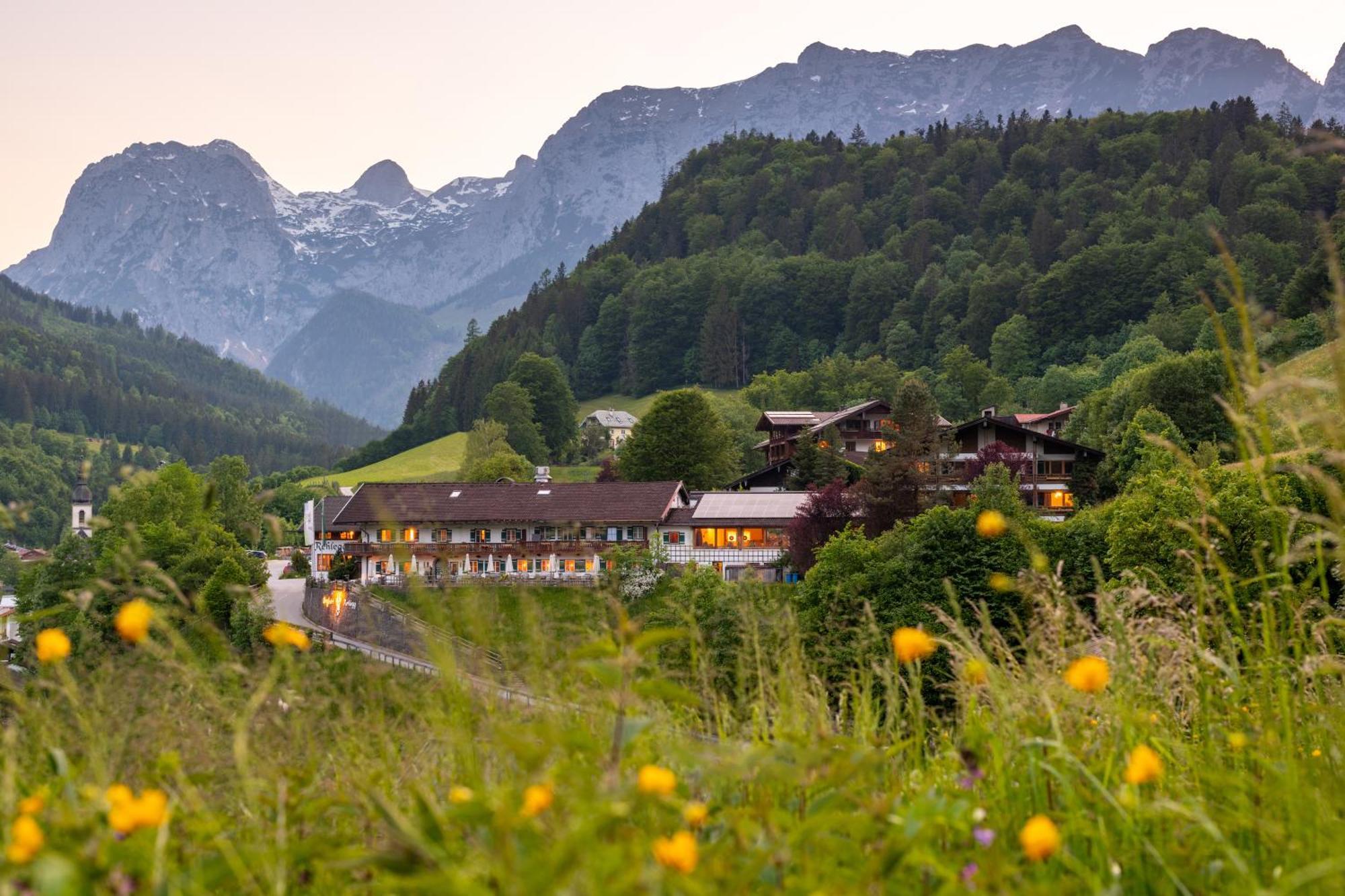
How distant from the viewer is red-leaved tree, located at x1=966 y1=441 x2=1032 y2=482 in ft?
147

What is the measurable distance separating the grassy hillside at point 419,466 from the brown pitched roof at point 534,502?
38149 mm

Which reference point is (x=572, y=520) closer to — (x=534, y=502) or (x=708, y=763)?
(x=534, y=502)

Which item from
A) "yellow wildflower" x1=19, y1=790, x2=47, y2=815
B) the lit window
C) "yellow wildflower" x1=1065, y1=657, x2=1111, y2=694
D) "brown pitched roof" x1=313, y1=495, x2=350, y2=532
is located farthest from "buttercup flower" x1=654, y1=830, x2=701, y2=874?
"brown pitched roof" x1=313, y1=495, x2=350, y2=532

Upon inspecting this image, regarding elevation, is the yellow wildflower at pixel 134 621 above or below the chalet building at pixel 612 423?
below

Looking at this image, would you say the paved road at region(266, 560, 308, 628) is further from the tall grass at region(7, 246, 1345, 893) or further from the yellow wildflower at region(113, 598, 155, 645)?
the yellow wildflower at region(113, 598, 155, 645)

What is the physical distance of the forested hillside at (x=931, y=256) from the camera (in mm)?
99375

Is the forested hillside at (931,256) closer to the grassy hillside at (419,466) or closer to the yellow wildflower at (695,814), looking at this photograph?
the grassy hillside at (419,466)

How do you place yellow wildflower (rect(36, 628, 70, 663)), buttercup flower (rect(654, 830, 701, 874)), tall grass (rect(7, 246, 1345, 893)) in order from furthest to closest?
yellow wildflower (rect(36, 628, 70, 663)) → tall grass (rect(7, 246, 1345, 893)) → buttercup flower (rect(654, 830, 701, 874))

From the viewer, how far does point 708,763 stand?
222 cm

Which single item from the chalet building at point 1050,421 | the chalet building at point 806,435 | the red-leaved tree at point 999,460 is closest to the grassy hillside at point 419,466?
the chalet building at point 806,435

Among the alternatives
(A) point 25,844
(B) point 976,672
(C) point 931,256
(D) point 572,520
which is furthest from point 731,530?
(C) point 931,256

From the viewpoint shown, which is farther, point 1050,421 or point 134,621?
point 1050,421

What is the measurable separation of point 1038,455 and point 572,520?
2229 centimetres

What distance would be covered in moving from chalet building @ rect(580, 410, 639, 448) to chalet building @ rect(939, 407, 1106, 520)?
51.3 m
